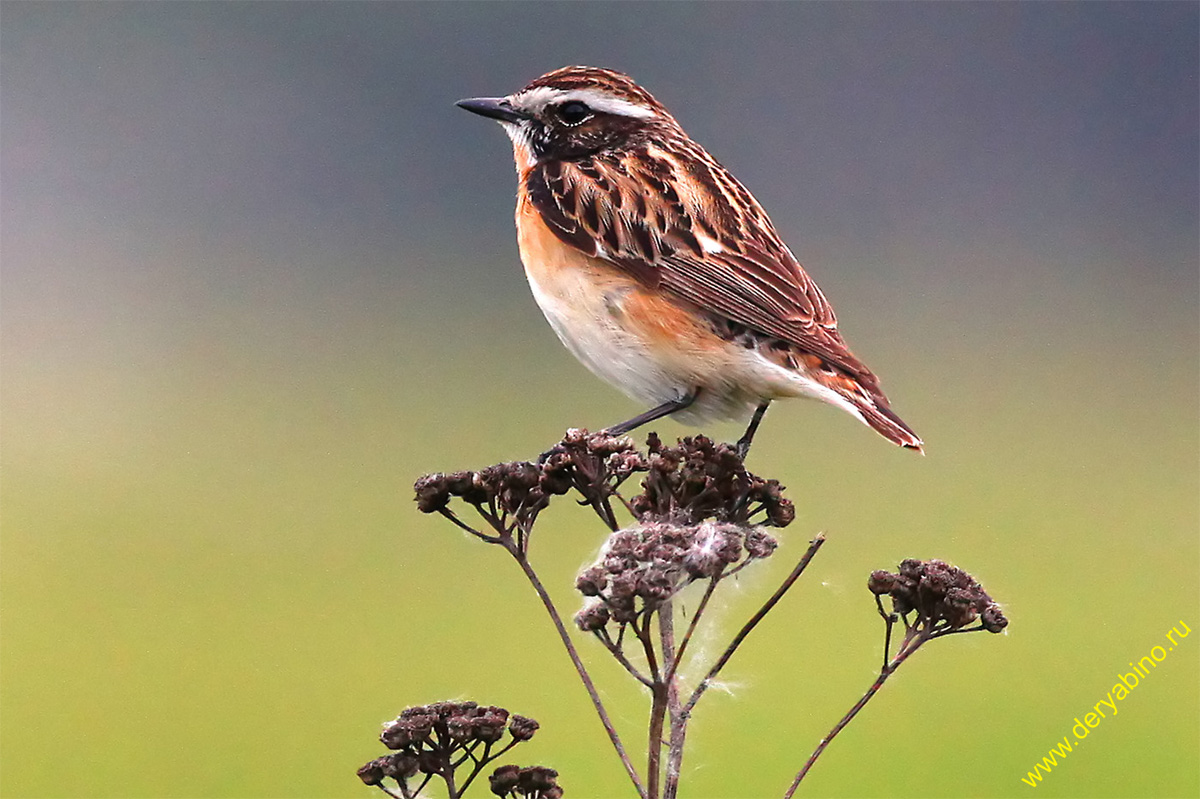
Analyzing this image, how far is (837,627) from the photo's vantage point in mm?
8570

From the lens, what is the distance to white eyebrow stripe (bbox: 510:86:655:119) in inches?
173

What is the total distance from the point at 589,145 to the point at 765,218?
2.07ft

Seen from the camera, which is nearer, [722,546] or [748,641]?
[722,546]

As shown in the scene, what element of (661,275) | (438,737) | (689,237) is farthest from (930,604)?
(689,237)

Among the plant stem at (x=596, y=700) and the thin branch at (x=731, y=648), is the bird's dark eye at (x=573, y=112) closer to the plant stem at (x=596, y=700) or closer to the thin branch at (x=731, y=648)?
the plant stem at (x=596, y=700)

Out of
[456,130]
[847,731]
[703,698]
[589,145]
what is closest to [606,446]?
[703,698]

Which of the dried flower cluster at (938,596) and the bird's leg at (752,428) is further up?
the bird's leg at (752,428)

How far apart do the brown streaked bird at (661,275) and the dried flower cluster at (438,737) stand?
49.0 inches

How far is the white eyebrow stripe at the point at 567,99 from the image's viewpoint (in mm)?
4406

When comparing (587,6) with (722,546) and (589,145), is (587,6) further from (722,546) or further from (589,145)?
(722,546)

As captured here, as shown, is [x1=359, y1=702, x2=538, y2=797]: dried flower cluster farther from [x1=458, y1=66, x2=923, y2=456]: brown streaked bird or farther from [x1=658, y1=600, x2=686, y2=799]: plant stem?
[x1=458, y1=66, x2=923, y2=456]: brown streaked bird

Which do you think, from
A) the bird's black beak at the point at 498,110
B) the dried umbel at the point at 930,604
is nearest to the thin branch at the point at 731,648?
the dried umbel at the point at 930,604

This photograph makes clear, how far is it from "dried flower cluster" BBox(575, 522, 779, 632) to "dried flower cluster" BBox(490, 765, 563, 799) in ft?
1.17

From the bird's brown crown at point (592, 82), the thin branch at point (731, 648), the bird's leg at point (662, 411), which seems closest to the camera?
the thin branch at point (731, 648)
